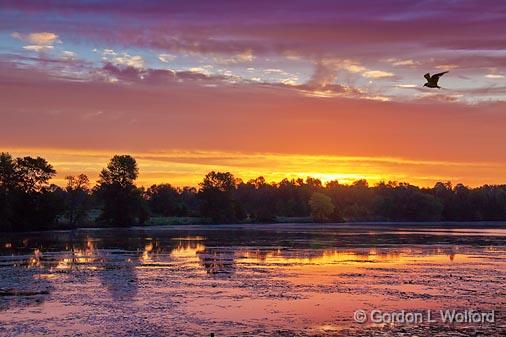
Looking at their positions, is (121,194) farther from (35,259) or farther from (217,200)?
(35,259)

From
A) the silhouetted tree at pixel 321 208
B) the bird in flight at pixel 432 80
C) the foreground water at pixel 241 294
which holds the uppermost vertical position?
the bird in flight at pixel 432 80

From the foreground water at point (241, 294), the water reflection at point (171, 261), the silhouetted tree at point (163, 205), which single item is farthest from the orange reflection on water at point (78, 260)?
the silhouetted tree at point (163, 205)

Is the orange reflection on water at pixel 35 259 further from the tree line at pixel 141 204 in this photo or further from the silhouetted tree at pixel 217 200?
the silhouetted tree at pixel 217 200

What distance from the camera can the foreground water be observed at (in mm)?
19312

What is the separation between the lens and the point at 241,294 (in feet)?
84.9

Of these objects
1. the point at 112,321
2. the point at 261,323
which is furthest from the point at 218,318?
the point at 112,321

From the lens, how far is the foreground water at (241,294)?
1931 cm

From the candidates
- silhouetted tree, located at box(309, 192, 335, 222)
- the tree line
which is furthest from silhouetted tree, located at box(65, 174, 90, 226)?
silhouetted tree, located at box(309, 192, 335, 222)

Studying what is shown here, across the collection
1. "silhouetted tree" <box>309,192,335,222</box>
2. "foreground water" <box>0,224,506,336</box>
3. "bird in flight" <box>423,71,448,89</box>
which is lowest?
"foreground water" <box>0,224,506,336</box>

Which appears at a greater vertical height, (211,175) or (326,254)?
(211,175)

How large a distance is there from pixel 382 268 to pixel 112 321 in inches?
806

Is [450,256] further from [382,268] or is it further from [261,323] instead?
[261,323]

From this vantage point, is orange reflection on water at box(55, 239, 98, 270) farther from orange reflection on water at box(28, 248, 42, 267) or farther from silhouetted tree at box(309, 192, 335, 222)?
silhouetted tree at box(309, 192, 335, 222)

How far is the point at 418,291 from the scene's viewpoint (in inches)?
1061
